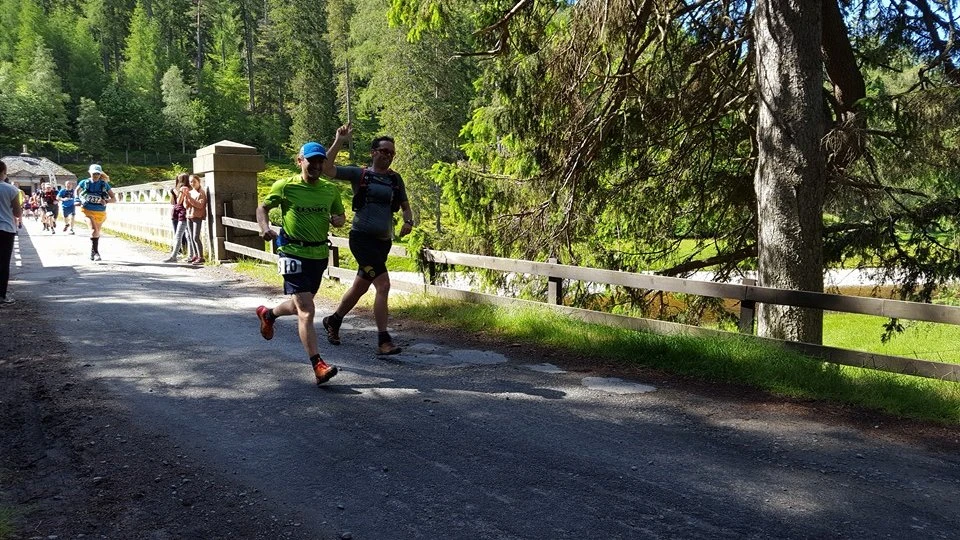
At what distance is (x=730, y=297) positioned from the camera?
7.30 metres

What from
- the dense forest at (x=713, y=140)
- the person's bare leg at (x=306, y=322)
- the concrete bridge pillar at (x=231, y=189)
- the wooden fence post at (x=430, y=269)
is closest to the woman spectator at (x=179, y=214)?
the concrete bridge pillar at (x=231, y=189)

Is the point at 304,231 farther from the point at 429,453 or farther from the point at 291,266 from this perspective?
the point at 429,453

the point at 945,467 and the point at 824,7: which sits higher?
the point at 824,7

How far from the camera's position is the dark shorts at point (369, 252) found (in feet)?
22.4

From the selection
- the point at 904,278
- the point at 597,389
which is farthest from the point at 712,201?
the point at 597,389

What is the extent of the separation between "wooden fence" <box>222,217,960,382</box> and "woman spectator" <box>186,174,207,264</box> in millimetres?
5717

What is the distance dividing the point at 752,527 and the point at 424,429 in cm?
215

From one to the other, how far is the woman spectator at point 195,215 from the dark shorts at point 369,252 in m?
8.96

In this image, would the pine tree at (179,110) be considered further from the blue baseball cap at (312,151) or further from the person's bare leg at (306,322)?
the person's bare leg at (306,322)

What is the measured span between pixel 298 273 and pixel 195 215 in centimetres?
971

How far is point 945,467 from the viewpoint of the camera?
14.4 feet

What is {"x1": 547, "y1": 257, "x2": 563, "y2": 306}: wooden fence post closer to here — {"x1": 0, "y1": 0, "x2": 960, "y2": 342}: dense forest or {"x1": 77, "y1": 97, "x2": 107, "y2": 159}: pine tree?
{"x1": 0, "y1": 0, "x2": 960, "y2": 342}: dense forest

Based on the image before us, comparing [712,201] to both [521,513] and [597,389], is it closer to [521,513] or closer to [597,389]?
[597,389]

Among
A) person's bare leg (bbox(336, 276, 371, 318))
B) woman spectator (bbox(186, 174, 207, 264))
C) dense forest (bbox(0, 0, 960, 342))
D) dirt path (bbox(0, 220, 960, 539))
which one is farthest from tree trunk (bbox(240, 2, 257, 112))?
person's bare leg (bbox(336, 276, 371, 318))
